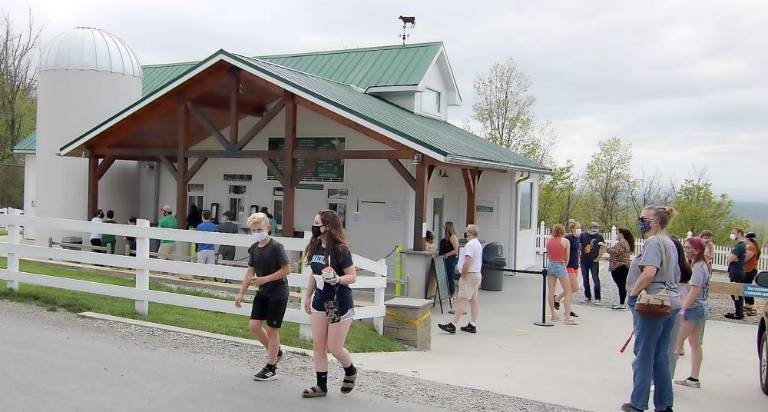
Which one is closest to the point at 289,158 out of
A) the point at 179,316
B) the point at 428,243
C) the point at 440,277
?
the point at 428,243

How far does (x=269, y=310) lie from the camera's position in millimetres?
6234

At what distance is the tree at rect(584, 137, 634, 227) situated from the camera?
39188 millimetres

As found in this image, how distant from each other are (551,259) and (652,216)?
6.27 metres

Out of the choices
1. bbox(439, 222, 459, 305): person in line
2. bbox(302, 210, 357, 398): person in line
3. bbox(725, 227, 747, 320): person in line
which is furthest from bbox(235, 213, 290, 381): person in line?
bbox(725, 227, 747, 320): person in line

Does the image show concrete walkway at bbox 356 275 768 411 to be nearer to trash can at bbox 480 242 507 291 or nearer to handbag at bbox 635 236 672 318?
handbag at bbox 635 236 672 318

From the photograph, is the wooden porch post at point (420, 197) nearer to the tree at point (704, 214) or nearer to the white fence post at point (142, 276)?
the white fence post at point (142, 276)

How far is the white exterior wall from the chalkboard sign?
1074cm

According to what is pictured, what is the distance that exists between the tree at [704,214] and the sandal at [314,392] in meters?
26.3

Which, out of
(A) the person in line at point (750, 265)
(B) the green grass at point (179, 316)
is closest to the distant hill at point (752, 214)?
(A) the person in line at point (750, 265)

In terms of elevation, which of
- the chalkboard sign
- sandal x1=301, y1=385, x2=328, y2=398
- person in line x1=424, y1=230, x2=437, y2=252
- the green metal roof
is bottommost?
sandal x1=301, y1=385, x2=328, y2=398

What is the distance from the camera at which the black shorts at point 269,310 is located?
622 cm

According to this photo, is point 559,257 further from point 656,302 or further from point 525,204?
point 525,204

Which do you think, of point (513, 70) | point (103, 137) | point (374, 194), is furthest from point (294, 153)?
point (513, 70)

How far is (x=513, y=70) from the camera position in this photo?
34.8m
